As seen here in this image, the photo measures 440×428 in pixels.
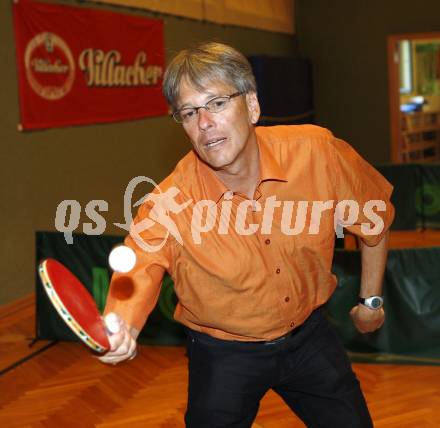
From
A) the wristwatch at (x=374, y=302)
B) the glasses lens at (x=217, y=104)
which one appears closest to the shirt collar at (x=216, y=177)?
the glasses lens at (x=217, y=104)

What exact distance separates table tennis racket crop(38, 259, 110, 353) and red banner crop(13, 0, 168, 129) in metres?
6.28

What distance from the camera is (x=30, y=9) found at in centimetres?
→ 788

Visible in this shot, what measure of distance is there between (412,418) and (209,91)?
3020 mm

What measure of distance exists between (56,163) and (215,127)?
6367mm

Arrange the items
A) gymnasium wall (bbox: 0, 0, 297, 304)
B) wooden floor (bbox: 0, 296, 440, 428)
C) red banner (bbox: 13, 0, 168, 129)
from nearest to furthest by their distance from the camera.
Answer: wooden floor (bbox: 0, 296, 440, 428) < gymnasium wall (bbox: 0, 0, 297, 304) < red banner (bbox: 13, 0, 168, 129)

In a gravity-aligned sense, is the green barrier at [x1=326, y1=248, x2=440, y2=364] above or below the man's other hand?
below

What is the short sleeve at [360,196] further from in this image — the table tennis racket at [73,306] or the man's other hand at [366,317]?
the table tennis racket at [73,306]

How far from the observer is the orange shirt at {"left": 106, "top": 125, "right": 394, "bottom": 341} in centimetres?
251

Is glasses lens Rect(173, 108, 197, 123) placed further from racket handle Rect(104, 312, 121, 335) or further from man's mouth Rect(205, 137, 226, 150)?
racket handle Rect(104, 312, 121, 335)

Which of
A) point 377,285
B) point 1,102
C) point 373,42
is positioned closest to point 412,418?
point 377,285

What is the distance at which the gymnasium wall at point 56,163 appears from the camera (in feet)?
25.3

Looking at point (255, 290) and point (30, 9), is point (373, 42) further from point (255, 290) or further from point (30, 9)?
point (255, 290)

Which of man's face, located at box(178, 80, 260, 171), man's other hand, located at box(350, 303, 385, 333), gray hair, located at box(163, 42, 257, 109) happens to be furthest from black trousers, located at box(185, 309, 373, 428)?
gray hair, located at box(163, 42, 257, 109)

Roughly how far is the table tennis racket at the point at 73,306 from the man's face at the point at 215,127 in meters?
0.70
